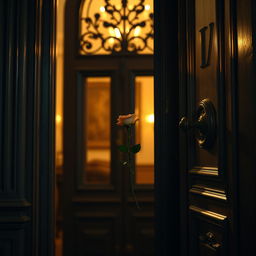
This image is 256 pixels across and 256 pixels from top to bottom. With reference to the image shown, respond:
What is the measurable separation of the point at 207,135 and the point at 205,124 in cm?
4

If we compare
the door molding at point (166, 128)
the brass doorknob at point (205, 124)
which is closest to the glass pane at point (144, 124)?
the door molding at point (166, 128)

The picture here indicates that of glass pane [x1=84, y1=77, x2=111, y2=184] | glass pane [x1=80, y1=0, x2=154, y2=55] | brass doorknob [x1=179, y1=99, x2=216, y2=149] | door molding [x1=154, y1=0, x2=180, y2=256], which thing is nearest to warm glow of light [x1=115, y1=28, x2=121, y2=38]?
glass pane [x1=80, y1=0, x2=154, y2=55]

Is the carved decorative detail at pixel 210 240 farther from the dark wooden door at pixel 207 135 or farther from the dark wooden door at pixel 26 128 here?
the dark wooden door at pixel 26 128

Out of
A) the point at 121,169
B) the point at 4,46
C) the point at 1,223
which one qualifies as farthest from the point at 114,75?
the point at 1,223

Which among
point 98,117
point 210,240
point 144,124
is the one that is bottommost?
point 210,240

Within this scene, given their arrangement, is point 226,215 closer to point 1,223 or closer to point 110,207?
point 1,223

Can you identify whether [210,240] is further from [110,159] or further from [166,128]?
[110,159]

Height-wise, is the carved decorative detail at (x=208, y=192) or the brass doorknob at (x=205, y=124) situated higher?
the brass doorknob at (x=205, y=124)

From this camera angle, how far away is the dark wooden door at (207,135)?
1.37 meters

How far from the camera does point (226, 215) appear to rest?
137 cm

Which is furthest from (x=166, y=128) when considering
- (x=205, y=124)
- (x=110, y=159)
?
(x=110, y=159)

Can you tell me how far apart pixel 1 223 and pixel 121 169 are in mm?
1765

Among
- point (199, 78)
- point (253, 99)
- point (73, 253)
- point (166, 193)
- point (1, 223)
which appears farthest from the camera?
point (73, 253)

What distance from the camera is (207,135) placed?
1.50 meters
